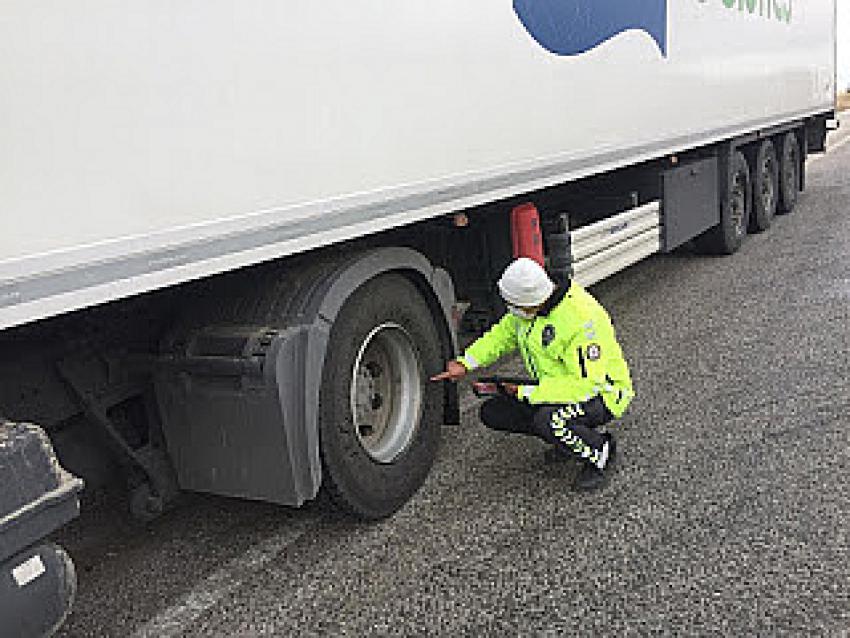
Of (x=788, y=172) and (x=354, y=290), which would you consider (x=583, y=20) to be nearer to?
(x=354, y=290)

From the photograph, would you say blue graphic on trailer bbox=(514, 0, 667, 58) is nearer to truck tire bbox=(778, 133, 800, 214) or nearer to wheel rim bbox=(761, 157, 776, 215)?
wheel rim bbox=(761, 157, 776, 215)

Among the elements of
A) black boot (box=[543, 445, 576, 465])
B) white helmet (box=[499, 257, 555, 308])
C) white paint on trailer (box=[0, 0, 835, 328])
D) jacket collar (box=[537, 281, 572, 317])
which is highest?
white paint on trailer (box=[0, 0, 835, 328])

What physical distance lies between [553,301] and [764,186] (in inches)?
282

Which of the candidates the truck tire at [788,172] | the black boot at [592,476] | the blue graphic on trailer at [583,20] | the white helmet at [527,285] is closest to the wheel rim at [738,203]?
the truck tire at [788,172]

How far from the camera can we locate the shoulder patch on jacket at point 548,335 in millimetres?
4004

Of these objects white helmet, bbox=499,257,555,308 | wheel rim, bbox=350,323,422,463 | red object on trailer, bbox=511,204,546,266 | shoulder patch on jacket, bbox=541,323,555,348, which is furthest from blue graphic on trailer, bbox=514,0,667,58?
wheel rim, bbox=350,323,422,463

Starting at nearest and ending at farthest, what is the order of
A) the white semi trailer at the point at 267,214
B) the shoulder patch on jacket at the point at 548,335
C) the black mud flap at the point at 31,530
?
1. the black mud flap at the point at 31,530
2. the white semi trailer at the point at 267,214
3. the shoulder patch on jacket at the point at 548,335

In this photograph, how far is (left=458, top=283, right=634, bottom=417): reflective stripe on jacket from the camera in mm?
3973

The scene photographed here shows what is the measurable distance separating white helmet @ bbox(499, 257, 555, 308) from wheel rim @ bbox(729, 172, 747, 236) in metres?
5.70

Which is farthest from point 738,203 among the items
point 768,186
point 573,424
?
point 573,424

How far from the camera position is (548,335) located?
402 cm

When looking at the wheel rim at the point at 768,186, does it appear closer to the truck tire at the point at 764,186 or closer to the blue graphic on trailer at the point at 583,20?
the truck tire at the point at 764,186

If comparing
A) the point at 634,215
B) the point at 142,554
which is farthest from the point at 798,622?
the point at 634,215

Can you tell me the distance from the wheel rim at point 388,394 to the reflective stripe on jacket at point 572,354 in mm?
495
